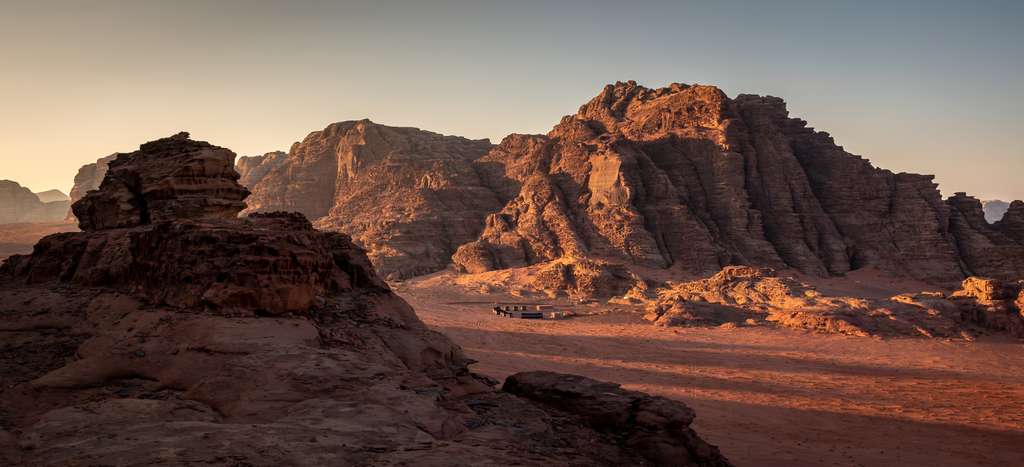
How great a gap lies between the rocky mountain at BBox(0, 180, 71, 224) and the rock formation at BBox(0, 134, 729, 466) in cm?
17101

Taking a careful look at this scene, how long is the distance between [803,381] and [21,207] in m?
190

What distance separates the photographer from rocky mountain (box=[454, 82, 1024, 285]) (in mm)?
38719

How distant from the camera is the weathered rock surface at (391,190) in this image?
49.8m

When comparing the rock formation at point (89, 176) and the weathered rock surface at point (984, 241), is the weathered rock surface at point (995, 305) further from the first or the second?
the rock formation at point (89, 176)

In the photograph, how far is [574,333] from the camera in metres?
23.7

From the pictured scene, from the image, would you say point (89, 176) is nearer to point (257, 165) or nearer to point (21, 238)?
point (257, 165)

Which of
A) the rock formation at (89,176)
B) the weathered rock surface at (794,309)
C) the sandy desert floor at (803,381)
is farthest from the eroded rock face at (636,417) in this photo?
the rock formation at (89,176)

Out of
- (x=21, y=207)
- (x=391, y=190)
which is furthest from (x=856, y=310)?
(x=21, y=207)

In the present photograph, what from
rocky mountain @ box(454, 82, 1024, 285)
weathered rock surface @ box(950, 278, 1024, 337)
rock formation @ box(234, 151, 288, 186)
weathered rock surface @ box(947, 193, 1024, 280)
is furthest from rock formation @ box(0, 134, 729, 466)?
rock formation @ box(234, 151, 288, 186)

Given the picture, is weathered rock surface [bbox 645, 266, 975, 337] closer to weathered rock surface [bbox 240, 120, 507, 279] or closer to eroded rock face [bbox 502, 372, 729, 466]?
eroded rock face [bbox 502, 372, 729, 466]

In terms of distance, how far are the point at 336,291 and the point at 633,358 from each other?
1097 centimetres

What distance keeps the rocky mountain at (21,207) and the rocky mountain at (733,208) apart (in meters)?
153

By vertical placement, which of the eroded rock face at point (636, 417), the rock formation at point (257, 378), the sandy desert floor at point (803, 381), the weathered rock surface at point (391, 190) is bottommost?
the sandy desert floor at point (803, 381)

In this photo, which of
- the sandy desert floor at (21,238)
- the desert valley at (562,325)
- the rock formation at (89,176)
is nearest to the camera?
the desert valley at (562,325)
